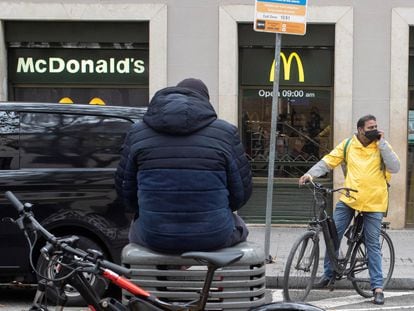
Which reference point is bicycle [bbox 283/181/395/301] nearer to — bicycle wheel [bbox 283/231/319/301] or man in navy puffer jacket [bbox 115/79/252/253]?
bicycle wheel [bbox 283/231/319/301]

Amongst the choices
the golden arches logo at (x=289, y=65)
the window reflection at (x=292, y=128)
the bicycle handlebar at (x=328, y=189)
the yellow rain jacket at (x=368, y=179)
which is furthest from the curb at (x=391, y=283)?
the golden arches logo at (x=289, y=65)

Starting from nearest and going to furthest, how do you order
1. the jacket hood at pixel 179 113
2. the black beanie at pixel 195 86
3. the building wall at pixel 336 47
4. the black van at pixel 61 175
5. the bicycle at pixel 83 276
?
the bicycle at pixel 83 276, the jacket hood at pixel 179 113, the black beanie at pixel 195 86, the black van at pixel 61 175, the building wall at pixel 336 47

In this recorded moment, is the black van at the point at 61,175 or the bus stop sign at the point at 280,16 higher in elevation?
the bus stop sign at the point at 280,16

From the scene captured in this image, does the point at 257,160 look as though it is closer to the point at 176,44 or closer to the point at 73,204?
the point at 176,44

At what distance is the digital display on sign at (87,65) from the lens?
10.8 metres

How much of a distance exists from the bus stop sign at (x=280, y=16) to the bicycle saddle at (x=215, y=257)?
4640 mm

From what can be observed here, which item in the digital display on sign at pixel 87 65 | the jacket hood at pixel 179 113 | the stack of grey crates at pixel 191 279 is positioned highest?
the digital display on sign at pixel 87 65

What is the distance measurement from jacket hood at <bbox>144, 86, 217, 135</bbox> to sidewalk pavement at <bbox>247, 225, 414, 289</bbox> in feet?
11.8

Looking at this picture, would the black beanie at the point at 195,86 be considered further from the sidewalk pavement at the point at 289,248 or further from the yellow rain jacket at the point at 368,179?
the sidewalk pavement at the point at 289,248

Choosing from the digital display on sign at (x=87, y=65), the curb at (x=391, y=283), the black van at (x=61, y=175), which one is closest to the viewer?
the black van at (x=61, y=175)

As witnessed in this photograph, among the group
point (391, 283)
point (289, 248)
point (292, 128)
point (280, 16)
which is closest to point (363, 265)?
point (391, 283)

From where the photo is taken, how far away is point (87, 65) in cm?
1076

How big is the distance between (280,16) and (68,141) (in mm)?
2911

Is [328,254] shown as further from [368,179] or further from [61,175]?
[61,175]
